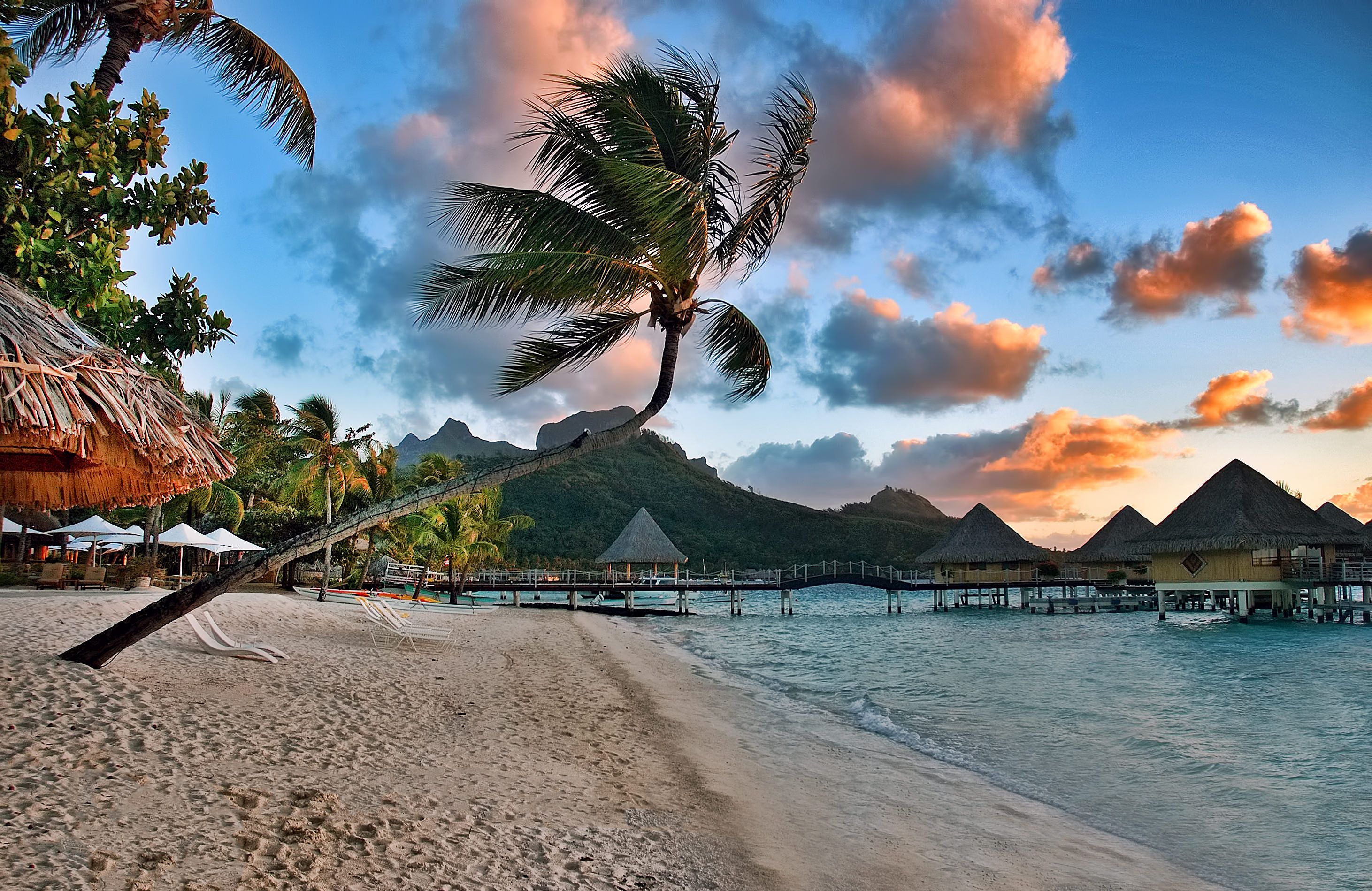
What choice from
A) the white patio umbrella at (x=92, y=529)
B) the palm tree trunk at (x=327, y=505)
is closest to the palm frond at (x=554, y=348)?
the palm tree trunk at (x=327, y=505)

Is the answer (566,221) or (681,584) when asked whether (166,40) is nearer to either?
(566,221)

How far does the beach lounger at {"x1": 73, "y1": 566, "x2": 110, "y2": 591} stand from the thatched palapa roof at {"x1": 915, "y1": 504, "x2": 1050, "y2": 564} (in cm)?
3303

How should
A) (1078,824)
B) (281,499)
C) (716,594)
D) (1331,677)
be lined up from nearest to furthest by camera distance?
(1078,824), (1331,677), (281,499), (716,594)

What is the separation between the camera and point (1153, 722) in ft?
34.5

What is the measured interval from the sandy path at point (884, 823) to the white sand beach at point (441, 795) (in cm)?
2

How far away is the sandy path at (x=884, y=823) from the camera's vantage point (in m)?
4.43

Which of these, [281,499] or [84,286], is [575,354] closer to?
[84,286]

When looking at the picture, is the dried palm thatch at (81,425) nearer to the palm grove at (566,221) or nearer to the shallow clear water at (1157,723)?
the palm grove at (566,221)

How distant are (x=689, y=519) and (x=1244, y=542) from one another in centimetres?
4693

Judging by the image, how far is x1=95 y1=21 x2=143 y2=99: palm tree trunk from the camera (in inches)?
260

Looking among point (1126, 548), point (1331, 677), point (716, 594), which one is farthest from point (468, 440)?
point (1331, 677)

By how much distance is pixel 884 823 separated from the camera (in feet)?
17.6

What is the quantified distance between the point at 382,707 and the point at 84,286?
3.90 metres

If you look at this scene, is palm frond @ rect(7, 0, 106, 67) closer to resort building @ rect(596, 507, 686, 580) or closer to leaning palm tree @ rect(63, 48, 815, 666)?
leaning palm tree @ rect(63, 48, 815, 666)
